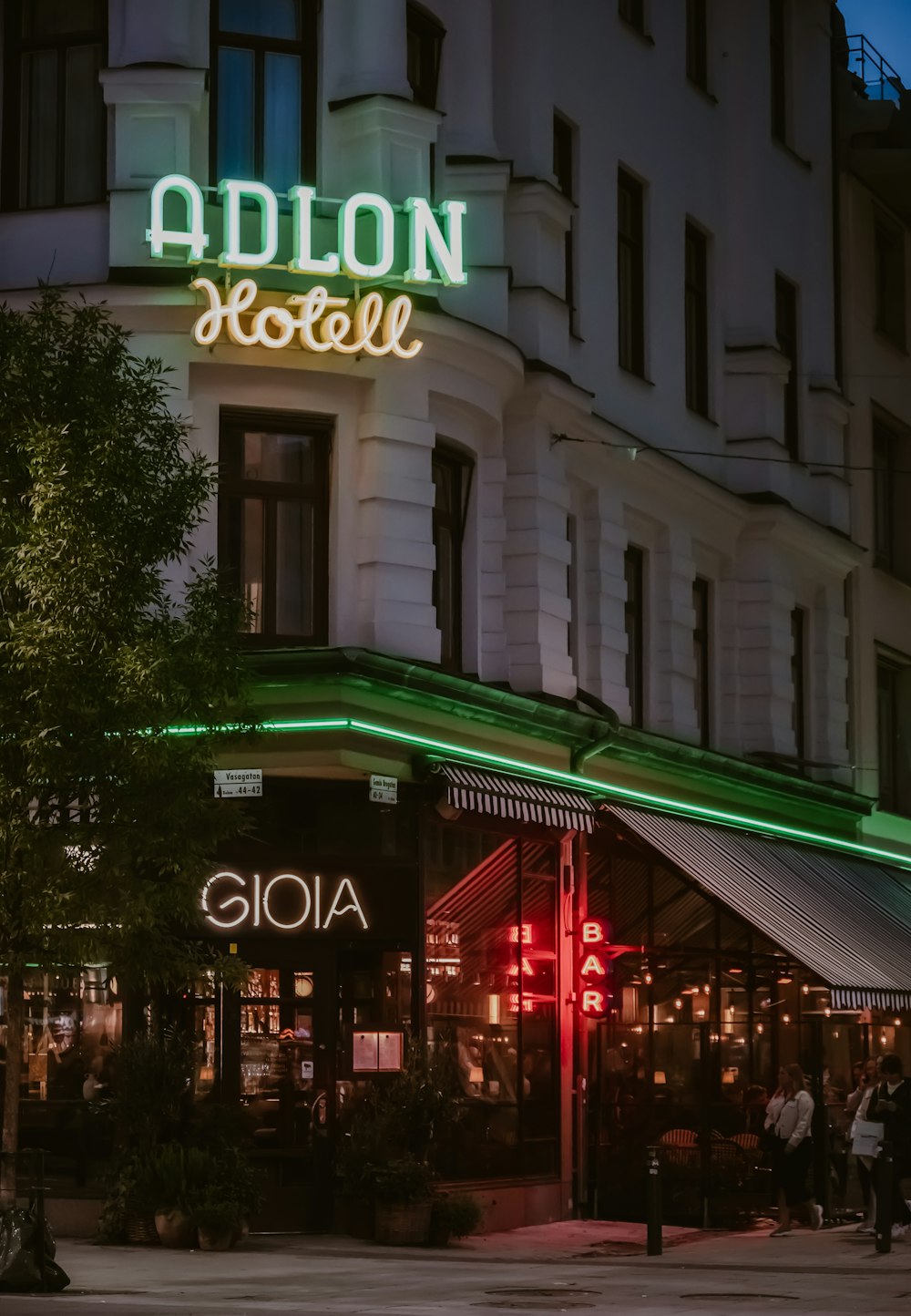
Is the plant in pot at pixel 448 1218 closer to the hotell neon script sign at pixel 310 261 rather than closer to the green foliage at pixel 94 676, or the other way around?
the green foliage at pixel 94 676

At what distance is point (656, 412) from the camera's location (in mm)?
32219

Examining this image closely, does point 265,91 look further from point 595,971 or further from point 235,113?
point 595,971

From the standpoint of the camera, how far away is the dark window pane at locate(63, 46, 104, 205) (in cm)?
2541

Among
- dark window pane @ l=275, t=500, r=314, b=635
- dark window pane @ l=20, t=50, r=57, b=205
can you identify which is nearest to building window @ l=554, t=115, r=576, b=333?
dark window pane @ l=275, t=500, r=314, b=635

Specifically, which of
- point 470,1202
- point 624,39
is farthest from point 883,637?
point 470,1202

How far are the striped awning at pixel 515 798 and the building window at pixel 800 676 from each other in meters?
9.07

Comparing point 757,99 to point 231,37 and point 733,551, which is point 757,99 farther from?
point 231,37

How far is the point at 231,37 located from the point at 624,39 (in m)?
8.11

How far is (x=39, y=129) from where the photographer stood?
2575cm

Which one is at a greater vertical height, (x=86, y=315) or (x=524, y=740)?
(x=86, y=315)

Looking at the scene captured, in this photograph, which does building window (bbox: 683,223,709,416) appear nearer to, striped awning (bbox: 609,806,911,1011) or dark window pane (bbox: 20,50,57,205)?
striped awning (bbox: 609,806,911,1011)

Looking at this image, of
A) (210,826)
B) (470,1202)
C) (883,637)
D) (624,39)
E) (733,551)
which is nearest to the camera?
(210,826)

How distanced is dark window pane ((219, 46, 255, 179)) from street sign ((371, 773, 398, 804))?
6.53m

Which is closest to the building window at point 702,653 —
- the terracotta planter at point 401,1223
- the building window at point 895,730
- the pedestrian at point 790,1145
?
the building window at point 895,730
